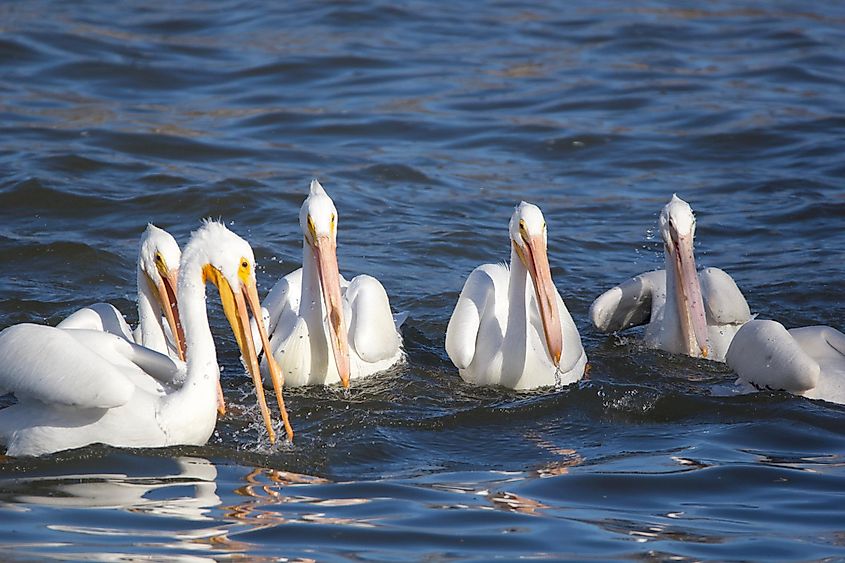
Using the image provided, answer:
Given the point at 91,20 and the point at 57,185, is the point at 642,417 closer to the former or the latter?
the point at 57,185

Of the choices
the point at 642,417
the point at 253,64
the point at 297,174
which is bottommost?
the point at 642,417

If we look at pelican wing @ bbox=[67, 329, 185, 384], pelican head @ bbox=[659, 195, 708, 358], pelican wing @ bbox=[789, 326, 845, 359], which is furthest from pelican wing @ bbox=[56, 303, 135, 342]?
pelican wing @ bbox=[789, 326, 845, 359]

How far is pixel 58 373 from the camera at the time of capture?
4.61 m

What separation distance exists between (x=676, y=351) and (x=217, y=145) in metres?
4.75

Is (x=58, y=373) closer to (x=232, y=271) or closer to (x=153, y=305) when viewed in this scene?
(x=232, y=271)

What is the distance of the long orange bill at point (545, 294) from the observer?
5.85 meters

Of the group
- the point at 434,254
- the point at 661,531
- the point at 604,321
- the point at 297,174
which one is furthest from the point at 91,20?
the point at 661,531

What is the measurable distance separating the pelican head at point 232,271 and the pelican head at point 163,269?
0.77 m

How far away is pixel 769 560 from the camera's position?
3930 mm

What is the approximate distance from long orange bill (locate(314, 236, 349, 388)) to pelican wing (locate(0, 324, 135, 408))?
1278 millimetres

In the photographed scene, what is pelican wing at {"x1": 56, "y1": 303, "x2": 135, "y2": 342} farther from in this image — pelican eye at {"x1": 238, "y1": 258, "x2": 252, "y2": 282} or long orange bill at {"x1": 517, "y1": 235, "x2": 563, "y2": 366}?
long orange bill at {"x1": 517, "y1": 235, "x2": 563, "y2": 366}

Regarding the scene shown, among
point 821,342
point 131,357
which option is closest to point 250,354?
point 131,357

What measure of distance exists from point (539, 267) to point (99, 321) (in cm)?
187

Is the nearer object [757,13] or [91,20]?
[91,20]
